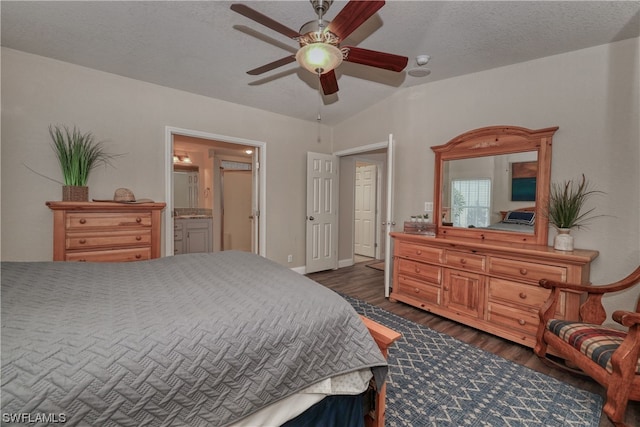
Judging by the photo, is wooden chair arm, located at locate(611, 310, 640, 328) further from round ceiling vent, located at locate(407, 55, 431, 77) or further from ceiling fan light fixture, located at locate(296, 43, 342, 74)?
round ceiling vent, located at locate(407, 55, 431, 77)

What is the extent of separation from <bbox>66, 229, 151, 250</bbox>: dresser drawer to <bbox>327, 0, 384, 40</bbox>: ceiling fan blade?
2.54 metres

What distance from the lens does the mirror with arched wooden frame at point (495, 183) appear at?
2627mm

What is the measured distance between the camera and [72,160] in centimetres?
264

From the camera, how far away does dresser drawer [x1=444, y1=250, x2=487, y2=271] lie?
2.68 metres

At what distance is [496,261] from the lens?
8.43ft

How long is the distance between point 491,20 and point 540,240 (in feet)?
6.52

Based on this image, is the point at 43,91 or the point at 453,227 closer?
the point at 43,91

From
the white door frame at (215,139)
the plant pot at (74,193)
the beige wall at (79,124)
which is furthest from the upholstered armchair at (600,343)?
the plant pot at (74,193)

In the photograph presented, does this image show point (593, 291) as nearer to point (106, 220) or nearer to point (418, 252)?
point (418, 252)

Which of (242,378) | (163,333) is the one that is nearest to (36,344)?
(163,333)

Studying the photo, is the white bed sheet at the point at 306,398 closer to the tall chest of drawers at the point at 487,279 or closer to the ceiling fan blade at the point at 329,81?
the tall chest of drawers at the point at 487,279

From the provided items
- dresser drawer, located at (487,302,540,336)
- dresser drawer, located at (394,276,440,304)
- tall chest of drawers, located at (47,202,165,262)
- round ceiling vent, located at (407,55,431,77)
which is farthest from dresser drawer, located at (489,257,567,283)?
tall chest of drawers, located at (47,202,165,262)

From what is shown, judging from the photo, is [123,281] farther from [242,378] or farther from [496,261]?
[496,261]

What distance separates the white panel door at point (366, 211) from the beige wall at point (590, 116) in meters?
2.89
